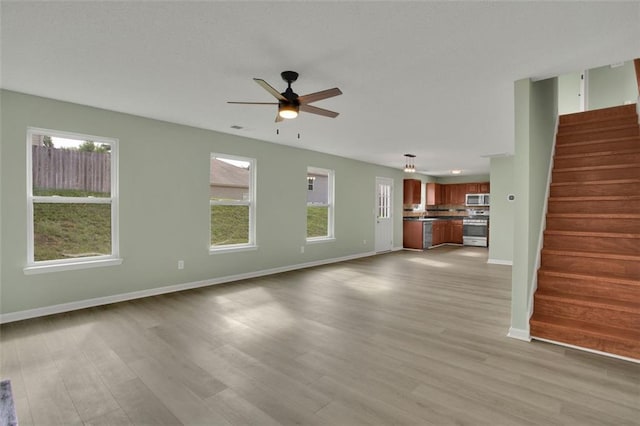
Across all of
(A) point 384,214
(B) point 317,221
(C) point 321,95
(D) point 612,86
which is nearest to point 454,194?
(A) point 384,214

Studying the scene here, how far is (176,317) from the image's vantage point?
3537mm

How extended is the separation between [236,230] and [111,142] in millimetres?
2458

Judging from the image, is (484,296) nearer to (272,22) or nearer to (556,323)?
(556,323)

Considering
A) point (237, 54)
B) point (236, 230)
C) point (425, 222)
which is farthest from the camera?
point (425, 222)

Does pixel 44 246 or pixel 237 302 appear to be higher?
pixel 44 246

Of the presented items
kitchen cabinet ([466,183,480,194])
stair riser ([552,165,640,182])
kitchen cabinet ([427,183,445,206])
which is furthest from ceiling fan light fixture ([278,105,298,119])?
kitchen cabinet ([466,183,480,194])

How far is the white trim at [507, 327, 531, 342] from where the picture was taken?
2.95m

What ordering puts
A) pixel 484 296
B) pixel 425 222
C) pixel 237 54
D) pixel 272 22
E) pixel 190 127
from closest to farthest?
pixel 272 22 < pixel 237 54 < pixel 484 296 < pixel 190 127 < pixel 425 222

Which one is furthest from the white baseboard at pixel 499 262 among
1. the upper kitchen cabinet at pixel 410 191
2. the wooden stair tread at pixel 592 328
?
the wooden stair tread at pixel 592 328

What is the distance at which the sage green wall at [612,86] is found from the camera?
215 inches

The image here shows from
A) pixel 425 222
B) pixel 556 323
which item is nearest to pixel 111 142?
pixel 556 323

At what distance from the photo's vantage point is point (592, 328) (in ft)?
9.03

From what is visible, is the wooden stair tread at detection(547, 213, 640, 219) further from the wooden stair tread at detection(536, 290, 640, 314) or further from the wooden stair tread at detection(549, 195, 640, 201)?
the wooden stair tread at detection(536, 290, 640, 314)

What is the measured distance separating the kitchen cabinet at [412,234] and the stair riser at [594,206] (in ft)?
19.4
